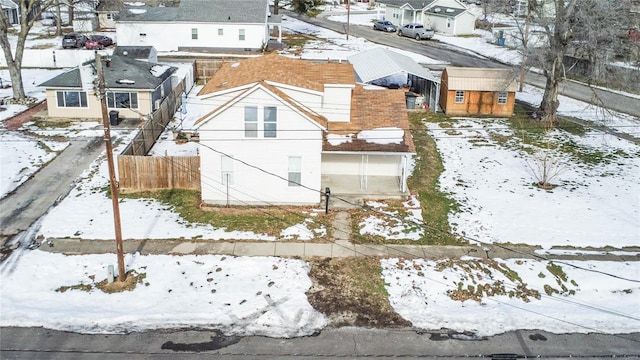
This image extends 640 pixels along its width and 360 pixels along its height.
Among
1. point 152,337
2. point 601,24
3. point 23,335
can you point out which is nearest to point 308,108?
point 152,337

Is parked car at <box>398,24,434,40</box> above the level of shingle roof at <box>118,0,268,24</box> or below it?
below

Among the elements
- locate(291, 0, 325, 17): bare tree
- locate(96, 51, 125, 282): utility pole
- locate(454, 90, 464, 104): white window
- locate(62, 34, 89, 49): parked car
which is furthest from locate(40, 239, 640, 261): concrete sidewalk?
locate(291, 0, 325, 17): bare tree

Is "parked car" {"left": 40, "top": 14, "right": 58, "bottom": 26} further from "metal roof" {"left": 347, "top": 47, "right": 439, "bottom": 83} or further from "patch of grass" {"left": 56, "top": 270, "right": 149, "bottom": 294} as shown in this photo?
"patch of grass" {"left": 56, "top": 270, "right": 149, "bottom": 294}

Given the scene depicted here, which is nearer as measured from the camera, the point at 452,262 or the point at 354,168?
the point at 452,262

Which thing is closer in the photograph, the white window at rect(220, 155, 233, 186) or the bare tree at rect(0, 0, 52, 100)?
the white window at rect(220, 155, 233, 186)

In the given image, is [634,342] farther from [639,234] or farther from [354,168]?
[354,168]

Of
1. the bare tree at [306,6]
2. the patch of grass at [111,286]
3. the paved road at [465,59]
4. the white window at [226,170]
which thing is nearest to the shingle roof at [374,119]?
the white window at [226,170]
